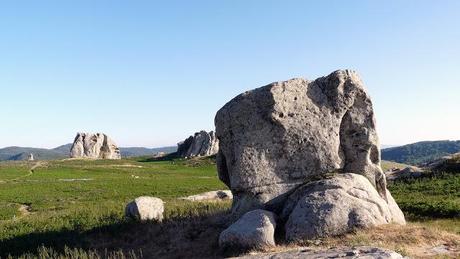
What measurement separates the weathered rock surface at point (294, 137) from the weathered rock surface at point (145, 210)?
657cm

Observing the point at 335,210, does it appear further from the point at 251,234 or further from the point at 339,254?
the point at 339,254

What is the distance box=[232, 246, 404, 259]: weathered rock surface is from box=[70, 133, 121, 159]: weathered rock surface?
460 ft

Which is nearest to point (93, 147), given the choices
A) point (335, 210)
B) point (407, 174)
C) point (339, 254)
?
point (407, 174)

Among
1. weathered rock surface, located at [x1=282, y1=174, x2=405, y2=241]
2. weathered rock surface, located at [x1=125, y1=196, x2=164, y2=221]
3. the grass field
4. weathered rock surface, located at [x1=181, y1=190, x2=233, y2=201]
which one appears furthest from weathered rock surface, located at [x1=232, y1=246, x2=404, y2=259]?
weathered rock surface, located at [x1=181, y1=190, x2=233, y2=201]

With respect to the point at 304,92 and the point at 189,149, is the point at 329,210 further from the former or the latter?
the point at 189,149

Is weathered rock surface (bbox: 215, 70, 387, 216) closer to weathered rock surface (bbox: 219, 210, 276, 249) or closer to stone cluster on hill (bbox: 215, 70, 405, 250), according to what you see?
stone cluster on hill (bbox: 215, 70, 405, 250)

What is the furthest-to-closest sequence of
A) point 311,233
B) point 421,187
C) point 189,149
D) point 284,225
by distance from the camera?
point 189,149 < point 421,187 < point 284,225 < point 311,233

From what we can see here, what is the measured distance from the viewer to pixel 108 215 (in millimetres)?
30156

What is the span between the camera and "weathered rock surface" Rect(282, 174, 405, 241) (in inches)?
667

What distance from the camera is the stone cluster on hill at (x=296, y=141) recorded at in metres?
21.2

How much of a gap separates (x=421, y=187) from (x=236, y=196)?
59.5 ft

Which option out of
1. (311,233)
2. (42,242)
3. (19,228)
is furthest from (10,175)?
(311,233)

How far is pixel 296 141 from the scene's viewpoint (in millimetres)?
21688

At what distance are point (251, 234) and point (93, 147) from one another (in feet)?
472
